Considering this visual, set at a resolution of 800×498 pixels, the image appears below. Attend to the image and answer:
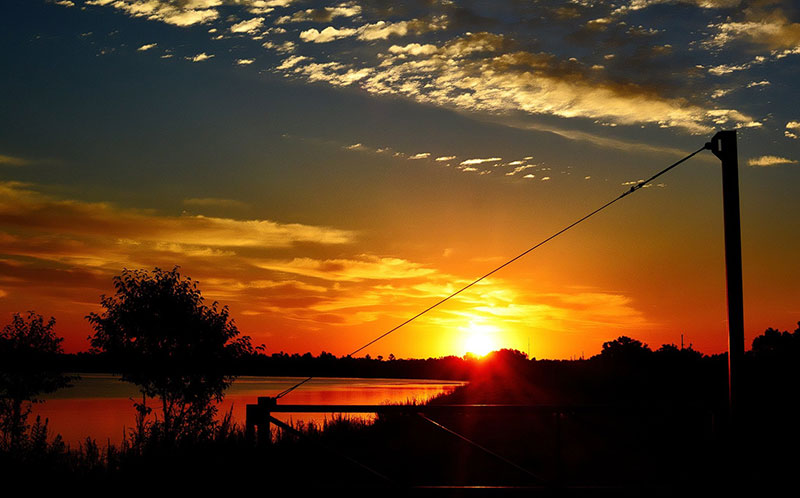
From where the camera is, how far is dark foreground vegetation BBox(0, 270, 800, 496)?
10.2 metres

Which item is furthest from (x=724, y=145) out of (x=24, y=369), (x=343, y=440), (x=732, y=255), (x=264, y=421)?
(x=24, y=369)

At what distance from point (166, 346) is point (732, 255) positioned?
70.0ft

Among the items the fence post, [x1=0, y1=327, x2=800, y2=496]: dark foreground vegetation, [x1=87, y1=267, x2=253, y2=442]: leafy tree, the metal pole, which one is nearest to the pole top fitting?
the metal pole

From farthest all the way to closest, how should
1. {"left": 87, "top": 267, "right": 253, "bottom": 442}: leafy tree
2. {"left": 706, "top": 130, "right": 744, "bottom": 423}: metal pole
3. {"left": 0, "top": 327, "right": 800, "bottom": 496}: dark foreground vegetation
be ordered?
{"left": 87, "top": 267, "right": 253, "bottom": 442}: leafy tree
{"left": 706, "top": 130, "right": 744, "bottom": 423}: metal pole
{"left": 0, "top": 327, "right": 800, "bottom": 496}: dark foreground vegetation

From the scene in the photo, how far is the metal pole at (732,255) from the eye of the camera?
34.2 ft

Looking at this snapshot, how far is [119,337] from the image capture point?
26562mm

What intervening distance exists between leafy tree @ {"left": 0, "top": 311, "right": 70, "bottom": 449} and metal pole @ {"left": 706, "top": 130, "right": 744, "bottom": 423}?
78.2 ft

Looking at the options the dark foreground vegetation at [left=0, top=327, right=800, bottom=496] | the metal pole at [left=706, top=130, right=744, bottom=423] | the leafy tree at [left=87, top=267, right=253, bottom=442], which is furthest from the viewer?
the leafy tree at [left=87, top=267, right=253, bottom=442]

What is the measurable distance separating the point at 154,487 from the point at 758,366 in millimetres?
47860

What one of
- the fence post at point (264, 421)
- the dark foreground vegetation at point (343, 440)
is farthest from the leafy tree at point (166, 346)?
the fence post at point (264, 421)

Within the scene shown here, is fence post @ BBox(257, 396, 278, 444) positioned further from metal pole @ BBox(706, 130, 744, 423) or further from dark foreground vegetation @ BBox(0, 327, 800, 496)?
metal pole @ BBox(706, 130, 744, 423)

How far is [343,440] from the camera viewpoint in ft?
81.3

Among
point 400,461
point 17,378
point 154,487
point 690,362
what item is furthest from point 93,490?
point 690,362

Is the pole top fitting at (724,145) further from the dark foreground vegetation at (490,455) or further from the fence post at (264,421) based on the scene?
the fence post at (264,421)
